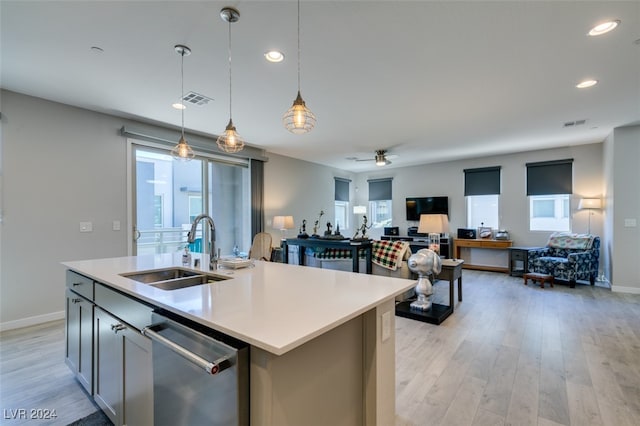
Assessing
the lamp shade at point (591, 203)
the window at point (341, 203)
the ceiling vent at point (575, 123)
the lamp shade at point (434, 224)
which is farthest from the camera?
the window at point (341, 203)

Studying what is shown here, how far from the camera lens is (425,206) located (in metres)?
7.88

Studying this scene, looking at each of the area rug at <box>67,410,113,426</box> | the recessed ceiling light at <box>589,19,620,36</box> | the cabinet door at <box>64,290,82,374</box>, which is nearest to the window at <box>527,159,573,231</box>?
the recessed ceiling light at <box>589,19,620,36</box>

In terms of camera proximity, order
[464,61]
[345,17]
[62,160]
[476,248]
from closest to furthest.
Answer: [345,17] < [464,61] < [62,160] < [476,248]

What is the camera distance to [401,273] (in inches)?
154

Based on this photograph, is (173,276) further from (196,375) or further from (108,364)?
(196,375)

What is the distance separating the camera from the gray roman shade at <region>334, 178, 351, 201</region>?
8.80 meters

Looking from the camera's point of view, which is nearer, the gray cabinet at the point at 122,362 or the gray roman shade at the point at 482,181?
the gray cabinet at the point at 122,362

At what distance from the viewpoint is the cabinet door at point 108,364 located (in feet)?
5.30

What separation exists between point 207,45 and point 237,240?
4.30 m

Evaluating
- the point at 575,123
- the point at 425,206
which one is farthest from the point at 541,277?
the point at 425,206

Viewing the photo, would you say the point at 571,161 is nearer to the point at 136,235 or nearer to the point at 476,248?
the point at 476,248

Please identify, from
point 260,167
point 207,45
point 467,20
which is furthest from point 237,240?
point 467,20

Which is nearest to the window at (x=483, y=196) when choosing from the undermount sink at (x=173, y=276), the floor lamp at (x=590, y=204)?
the floor lamp at (x=590, y=204)

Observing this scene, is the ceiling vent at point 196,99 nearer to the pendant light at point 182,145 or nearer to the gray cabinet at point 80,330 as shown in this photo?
the pendant light at point 182,145
